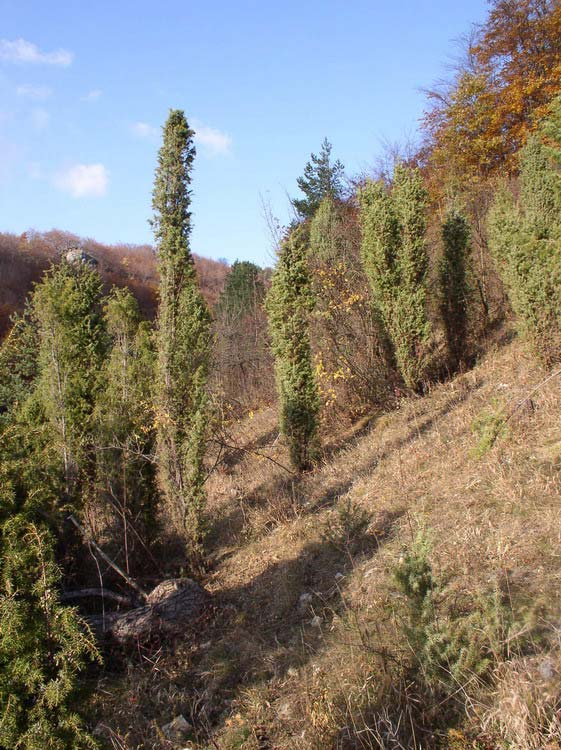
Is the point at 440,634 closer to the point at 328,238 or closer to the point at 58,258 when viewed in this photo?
the point at 328,238

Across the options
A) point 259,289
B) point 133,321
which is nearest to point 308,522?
point 133,321

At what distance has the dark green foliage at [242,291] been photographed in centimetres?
2306

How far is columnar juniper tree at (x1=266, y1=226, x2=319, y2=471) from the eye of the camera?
866cm

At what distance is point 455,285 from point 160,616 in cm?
911

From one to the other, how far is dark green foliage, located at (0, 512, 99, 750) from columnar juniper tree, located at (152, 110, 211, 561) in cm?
384

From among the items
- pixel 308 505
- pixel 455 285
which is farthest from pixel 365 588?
pixel 455 285

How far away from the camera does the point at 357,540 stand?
5535 mm

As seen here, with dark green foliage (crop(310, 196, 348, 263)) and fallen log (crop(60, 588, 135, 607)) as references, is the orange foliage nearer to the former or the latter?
dark green foliage (crop(310, 196, 348, 263))

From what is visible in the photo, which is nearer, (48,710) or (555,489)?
(48,710)

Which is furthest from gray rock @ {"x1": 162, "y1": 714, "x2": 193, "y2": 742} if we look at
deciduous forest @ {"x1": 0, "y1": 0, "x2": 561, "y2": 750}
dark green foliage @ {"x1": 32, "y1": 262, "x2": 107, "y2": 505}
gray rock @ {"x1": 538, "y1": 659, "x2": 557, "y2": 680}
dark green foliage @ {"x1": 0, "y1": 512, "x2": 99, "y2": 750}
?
dark green foliage @ {"x1": 32, "y1": 262, "x2": 107, "y2": 505}

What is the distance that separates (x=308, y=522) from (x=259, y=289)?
1862 centimetres

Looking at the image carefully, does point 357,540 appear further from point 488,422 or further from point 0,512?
point 0,512

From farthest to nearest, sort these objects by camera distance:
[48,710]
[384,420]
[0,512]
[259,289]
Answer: [259,289], [384,420], [0,512], [48,710]

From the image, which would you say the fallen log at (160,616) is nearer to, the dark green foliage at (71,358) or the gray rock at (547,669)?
the dark green foliage at (71,358)
